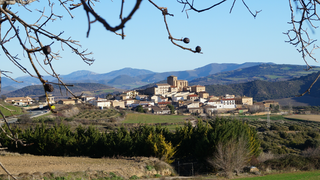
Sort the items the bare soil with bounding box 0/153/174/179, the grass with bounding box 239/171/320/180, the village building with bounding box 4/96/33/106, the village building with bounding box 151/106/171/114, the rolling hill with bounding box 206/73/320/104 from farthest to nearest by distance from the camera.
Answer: the rolling hill with bounding box 206/73/320/104 < the village building with bounding box 151/106/171/114 < the grass with bounding box 239/171/320/180 < the bare soil with bounding box 0/153/174/179 < the village building with bounding box 4/96/33/106

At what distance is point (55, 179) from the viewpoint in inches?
340

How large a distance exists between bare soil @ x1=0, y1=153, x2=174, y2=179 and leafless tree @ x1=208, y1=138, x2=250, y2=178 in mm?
2236

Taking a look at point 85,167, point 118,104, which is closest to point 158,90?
point 118,104

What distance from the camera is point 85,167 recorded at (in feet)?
35.9

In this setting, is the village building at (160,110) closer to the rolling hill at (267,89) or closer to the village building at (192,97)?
the village building at (192,97)

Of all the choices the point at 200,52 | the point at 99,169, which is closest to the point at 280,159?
the point at 99,169

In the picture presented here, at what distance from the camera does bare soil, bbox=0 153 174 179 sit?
9.58 m

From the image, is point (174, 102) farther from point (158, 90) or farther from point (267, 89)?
point (267, 89)

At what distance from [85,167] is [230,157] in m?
6.26

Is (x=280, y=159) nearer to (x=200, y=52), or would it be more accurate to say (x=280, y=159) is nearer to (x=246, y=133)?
(x=246, y=133)

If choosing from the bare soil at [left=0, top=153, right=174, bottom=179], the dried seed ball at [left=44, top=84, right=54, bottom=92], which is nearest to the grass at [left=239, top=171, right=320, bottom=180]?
the bare soil at [left=0, top=153, right=174, bottom=179]

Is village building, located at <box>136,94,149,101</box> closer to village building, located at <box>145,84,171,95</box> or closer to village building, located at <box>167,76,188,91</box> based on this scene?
village building, located at <box>145,84,171,95</box>

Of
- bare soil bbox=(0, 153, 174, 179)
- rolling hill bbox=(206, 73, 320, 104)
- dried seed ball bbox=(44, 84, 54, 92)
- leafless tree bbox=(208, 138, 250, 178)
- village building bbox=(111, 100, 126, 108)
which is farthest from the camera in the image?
rolling hill bbox=(206, 73, 320, 104)

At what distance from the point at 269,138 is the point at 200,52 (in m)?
29.3
